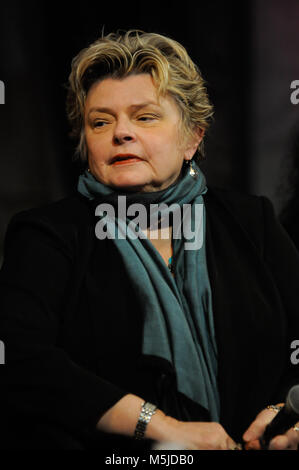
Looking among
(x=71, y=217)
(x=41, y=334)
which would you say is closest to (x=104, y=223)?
(x=71, y=217)

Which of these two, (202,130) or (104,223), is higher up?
(202,130)

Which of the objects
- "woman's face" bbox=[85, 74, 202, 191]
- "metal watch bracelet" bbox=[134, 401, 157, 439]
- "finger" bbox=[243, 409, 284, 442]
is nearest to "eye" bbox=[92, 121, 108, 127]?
"woman's face" bbox=[85, 74, 202, 191]

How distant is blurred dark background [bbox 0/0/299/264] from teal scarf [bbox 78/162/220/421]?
0.32 m

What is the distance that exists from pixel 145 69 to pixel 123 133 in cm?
17

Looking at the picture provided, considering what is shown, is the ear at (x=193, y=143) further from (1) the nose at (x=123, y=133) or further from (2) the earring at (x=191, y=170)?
(1) the nose at (x=123, y=133)

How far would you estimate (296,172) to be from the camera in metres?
1.65

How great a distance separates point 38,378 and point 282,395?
0.58 metres

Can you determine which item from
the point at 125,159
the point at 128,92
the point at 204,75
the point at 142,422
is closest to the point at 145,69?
the point at 128,92

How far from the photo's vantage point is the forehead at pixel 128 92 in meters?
1.28

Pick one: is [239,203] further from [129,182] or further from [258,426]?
[258,426]

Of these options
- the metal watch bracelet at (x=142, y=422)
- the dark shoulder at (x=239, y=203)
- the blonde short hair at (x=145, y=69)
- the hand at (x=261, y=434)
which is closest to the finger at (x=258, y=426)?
the hand at (x=261, y=434)

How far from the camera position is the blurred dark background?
1.58 meters
